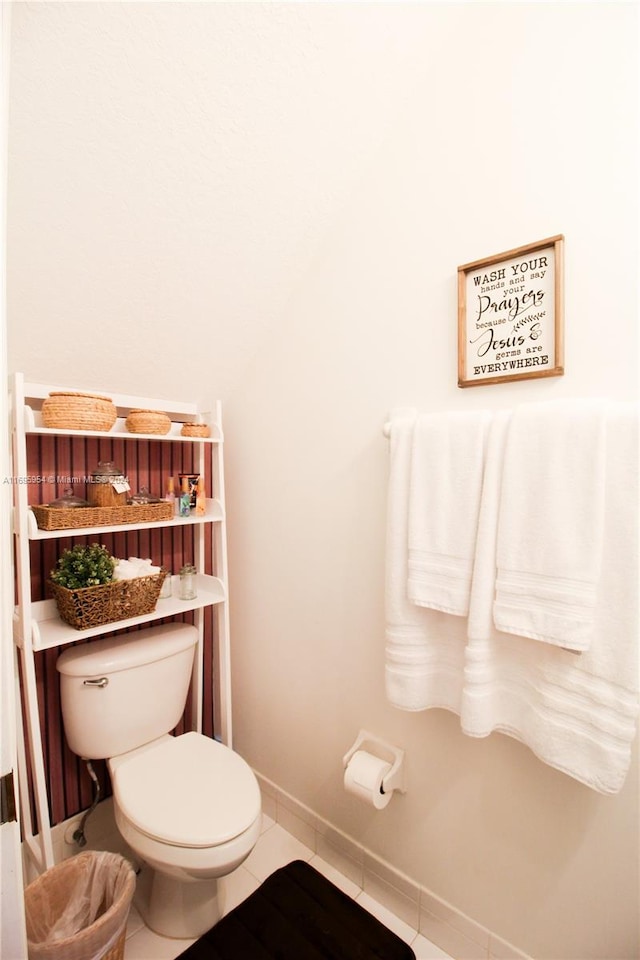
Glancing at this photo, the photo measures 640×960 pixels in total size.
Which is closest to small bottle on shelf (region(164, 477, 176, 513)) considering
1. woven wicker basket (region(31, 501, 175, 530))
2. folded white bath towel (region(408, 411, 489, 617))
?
→ woven wicker basket (region(31, 501, 175, 530))

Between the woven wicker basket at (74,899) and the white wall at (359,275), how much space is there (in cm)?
69

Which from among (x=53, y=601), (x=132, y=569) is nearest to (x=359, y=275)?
(x=132, y=569)

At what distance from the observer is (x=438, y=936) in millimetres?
1372

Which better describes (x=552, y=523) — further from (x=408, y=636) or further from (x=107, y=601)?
(x=107, y=601)

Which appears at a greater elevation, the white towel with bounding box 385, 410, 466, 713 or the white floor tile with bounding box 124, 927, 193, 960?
the white towel with bounding box 385, 410, 466, 713

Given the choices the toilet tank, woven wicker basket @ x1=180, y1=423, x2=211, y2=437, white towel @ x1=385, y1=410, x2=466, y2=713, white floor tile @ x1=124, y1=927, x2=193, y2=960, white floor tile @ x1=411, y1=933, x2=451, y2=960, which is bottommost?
white floor tile @ x1=124, y1=927, x2=193, y2=960

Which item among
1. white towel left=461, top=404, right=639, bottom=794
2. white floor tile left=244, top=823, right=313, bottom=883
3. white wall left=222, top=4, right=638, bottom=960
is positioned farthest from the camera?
white floor tile left=244, top=823, right=313, bottom=883

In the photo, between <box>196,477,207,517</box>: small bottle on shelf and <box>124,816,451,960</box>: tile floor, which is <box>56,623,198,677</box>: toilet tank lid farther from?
<box>124,816,451,960</box>: tile floor

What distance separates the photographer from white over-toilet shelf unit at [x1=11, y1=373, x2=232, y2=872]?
1.29 meters

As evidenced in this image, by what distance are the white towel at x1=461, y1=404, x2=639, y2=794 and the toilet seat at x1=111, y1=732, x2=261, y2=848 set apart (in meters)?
0.71

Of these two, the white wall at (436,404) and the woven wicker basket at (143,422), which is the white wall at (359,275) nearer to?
the white wall at (436,404)

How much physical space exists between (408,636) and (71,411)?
3.76ft

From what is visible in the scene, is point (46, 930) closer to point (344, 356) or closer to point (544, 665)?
point (544, 665)

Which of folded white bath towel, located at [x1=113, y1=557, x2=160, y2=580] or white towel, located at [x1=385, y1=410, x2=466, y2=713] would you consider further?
folded white bath towel, located at [x1=113, y1=557, x2=160, y2=580]
